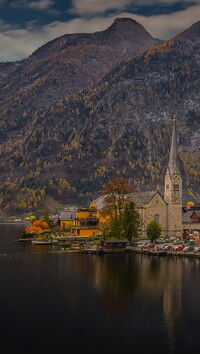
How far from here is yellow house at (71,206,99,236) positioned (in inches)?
5659

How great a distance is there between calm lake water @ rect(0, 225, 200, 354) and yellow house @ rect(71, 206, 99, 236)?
4569cm

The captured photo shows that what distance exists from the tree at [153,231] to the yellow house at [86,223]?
22.0 meters

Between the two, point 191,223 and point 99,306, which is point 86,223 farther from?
point 99,306

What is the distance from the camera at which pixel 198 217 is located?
138500 millimetres

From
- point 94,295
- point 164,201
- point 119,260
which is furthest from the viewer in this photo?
point 164,201

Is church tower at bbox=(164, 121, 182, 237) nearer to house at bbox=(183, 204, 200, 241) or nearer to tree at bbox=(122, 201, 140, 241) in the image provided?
house at bbox=(183, 204, 200, 241)

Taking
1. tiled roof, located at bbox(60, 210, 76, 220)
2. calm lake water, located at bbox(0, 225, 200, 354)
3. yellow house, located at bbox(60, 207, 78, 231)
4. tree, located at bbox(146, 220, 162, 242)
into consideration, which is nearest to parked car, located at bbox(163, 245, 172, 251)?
tree, located at bbox(146, 220, 162, 242)

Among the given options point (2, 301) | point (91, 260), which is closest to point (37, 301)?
point (2, 301)

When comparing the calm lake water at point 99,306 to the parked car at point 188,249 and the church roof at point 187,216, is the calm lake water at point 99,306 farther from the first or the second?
the church roof at point 187,216

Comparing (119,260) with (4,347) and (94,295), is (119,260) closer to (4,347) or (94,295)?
(94,295)

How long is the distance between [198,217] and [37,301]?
81.8 m

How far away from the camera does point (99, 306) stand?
62.1 metres

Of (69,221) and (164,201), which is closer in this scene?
(164,201)

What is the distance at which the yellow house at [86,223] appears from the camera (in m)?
144
